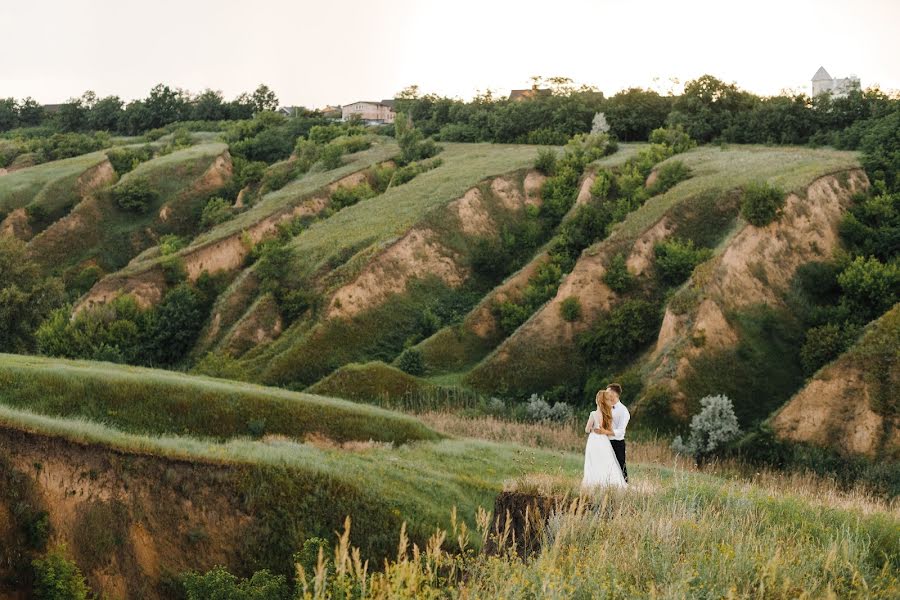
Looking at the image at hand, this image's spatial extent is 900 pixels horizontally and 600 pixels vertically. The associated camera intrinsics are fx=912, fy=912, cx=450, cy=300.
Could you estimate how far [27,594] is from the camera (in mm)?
14977

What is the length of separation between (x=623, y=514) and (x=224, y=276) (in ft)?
161

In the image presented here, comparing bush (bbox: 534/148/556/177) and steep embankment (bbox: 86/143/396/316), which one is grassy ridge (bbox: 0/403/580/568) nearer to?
steep embankment (bbox: 86/143/396/316)

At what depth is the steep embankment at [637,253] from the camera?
41406mm

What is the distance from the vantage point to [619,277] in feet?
142

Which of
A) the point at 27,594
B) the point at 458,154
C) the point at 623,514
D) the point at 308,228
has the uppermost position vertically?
the point at 458,154

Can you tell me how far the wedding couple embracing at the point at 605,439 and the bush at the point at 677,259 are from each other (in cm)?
2811

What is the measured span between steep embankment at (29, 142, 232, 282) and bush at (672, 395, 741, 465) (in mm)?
51710

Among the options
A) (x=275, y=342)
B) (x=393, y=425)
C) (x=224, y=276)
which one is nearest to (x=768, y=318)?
(x=393, y=425)

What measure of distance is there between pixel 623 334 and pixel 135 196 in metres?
48.8

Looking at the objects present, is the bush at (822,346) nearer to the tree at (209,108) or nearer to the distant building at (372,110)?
the tree at (209,108)

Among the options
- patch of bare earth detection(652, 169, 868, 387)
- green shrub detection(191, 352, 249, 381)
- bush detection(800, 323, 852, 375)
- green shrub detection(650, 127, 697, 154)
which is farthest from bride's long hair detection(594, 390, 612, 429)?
green shrub detection(650, 127, 697, 154)

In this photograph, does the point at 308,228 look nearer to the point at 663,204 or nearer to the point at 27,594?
the point at 663,204

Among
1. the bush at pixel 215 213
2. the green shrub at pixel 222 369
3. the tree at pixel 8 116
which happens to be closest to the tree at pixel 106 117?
the tree at pixel 8 116

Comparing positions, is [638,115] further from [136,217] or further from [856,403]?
[856,403]
